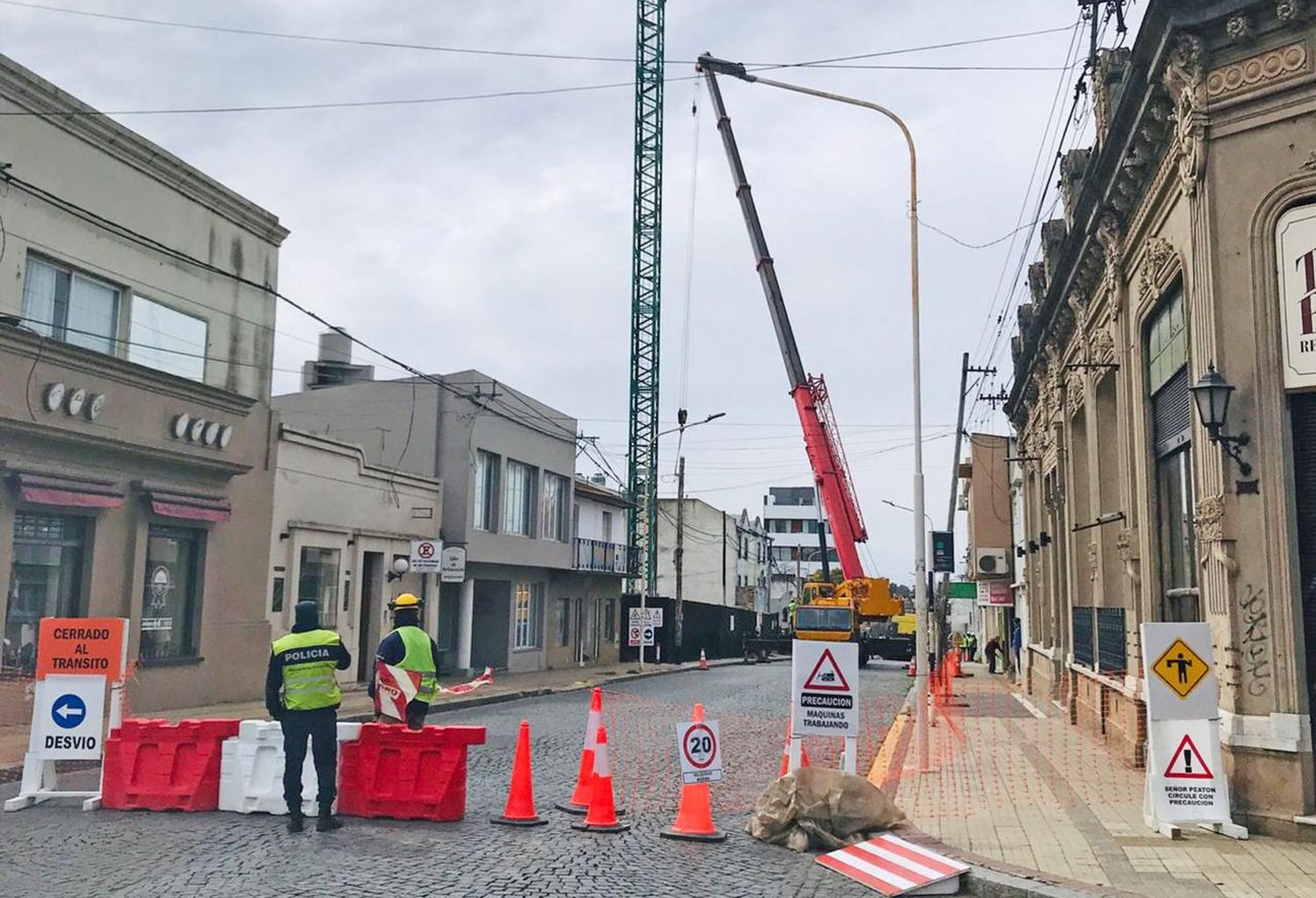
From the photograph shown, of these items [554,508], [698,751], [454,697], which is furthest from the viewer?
[554,508]

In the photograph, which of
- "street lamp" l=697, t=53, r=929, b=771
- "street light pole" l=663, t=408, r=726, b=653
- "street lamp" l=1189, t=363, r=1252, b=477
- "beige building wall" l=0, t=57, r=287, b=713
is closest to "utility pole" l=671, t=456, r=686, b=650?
"street light pole" l=663, t=408, r=726, b=653

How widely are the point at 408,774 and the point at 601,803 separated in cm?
162

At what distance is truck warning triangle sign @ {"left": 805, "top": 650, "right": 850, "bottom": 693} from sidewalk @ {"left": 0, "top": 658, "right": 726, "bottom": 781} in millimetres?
8104

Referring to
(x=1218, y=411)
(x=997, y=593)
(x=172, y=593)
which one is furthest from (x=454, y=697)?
(x=997, y=593)

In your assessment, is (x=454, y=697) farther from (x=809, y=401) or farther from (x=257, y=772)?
(x=257, y=772)

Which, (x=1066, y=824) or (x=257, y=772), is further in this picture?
(x=257, y=772)

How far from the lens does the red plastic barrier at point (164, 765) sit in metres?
10.0

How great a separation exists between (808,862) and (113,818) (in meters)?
5.59

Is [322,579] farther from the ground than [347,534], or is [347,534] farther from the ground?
[347,534]

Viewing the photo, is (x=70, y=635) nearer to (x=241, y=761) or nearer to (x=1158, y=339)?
(x=241, y=761)

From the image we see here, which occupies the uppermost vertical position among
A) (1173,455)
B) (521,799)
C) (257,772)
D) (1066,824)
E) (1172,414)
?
(1172,414)

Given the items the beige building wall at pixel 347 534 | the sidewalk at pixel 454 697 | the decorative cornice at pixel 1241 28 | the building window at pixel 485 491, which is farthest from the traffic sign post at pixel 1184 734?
the building window at pixel 485 491

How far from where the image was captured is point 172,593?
19016mm

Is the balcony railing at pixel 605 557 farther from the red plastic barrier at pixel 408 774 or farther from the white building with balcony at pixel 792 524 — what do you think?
the white building with balcony at pixel 792 524
